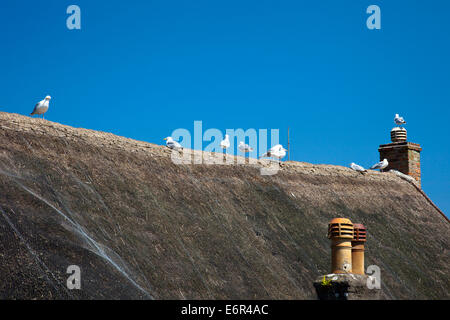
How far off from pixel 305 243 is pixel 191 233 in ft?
11.4

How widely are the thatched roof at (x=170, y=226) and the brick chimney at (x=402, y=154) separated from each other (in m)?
4.28

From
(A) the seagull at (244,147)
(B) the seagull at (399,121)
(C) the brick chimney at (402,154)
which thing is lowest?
(A) the seagull at (244,147)

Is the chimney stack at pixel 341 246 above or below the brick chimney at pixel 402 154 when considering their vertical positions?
below

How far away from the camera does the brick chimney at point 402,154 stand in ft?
77.7

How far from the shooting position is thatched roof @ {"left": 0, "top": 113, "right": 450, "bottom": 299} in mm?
10703

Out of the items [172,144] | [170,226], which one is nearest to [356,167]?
[172,144]

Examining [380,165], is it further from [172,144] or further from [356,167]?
[172,144]

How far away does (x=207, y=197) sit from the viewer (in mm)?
15266

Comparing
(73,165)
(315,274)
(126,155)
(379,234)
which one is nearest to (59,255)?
(73,165)

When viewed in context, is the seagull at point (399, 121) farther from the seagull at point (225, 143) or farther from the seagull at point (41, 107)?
the seagull at point (41, 107)

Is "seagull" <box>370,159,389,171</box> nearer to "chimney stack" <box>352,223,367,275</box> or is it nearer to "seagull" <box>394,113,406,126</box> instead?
"seagull" <box>394,113,406,126</box>

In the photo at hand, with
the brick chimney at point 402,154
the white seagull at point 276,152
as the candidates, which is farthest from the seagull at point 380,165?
the white seagull at point 276,152

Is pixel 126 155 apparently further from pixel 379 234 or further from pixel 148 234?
pixel 379 234

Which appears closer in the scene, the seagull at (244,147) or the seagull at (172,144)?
the seagull at (172,144)
